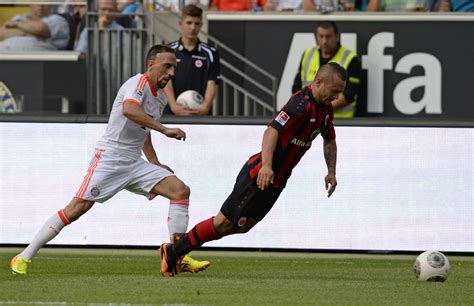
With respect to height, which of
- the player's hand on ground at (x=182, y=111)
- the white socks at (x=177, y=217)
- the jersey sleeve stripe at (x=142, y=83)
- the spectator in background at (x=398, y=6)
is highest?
the spectator in background at (x=398, y=6)

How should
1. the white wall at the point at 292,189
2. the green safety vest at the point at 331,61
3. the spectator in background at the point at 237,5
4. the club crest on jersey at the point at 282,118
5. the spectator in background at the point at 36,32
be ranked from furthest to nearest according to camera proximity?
the spectator in background at the point at 237,5 → the spectator in background at the point at 36,32 → the green safety vest at the point at 331,61 → the white wall at the point at 292,189 → the club crest on jersey at the point at 282,118

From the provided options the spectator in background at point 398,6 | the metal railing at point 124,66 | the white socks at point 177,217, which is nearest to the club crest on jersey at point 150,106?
the white socks at point 177,217

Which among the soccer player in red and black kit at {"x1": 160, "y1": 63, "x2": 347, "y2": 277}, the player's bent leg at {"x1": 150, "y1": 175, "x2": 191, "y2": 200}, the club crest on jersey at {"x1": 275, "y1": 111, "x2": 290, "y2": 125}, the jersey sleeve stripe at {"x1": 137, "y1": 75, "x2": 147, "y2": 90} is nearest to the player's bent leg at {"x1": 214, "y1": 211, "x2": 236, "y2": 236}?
the soccer player in red and black kit at {"x1": 160, "y1": 63, "x2": 347, "y2": 277}

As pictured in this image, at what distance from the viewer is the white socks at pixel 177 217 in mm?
11297

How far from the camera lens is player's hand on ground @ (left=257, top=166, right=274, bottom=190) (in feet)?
33.1

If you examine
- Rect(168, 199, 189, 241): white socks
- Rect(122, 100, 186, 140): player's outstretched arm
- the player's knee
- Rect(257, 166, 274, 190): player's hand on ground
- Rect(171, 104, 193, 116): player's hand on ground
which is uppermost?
Rect(122, 100, 186, 140): player's outstretched arm

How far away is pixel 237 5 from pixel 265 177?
21.9 feet

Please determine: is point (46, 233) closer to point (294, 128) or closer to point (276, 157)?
point (276, 157)

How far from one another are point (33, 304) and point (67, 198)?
5479 mm

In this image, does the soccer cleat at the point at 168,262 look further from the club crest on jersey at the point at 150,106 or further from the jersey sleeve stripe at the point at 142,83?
the jersey sleeve stripe at the point at 142,83

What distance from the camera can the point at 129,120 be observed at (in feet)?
36.8

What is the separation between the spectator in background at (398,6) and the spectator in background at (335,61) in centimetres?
113

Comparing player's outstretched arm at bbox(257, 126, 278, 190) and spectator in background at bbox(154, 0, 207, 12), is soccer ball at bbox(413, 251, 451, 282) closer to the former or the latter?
player's outstretched arm at bbox(257, 126, 278, 190)

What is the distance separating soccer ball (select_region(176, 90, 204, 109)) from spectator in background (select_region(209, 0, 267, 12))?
2.52m
